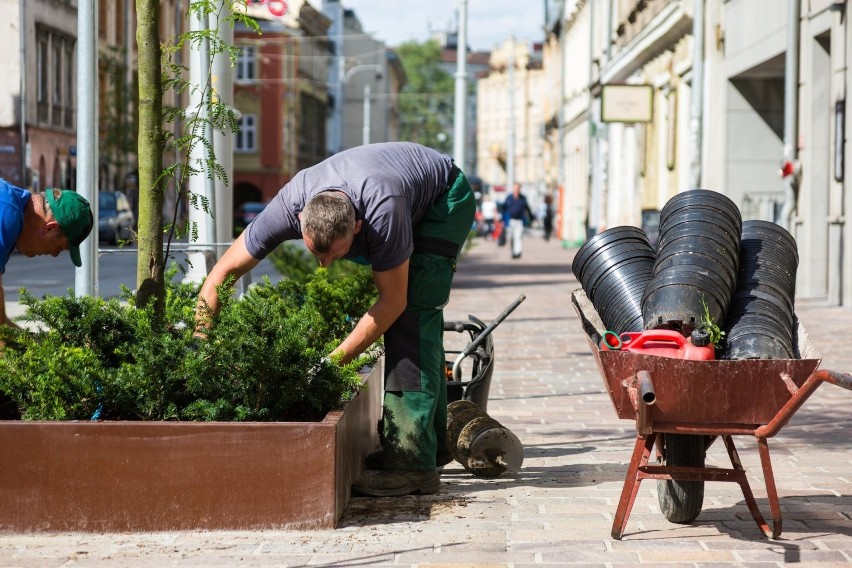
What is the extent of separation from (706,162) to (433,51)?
111 m

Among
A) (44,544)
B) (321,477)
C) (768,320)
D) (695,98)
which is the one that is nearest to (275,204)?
(321,477)

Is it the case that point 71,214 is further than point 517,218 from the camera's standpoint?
No

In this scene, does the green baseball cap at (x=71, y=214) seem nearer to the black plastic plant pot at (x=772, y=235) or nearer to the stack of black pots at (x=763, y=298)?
the stack of black pots at (x=763, y=298)

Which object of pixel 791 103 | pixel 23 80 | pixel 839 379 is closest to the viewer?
pixel 839 379

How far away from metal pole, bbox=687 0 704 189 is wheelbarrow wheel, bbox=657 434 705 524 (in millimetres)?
18042

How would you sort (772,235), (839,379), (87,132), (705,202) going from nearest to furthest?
1. (839,379)
2. (705,202)
3. (772,235)
4. (87,132)

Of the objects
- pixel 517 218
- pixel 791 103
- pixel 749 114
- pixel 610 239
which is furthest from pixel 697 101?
pixel 610 239

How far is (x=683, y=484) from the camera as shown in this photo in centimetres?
549

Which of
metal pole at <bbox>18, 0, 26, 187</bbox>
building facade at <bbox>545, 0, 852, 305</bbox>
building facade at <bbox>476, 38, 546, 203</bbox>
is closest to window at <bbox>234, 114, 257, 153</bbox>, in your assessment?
→ metal pole at <bbox>18, 0, 26, 187</bbox>

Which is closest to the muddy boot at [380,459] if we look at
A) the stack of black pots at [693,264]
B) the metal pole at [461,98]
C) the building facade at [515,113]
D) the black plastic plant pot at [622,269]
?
the black plastic plant pot at [622,269]

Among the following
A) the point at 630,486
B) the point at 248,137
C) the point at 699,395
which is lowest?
the point at 630,486

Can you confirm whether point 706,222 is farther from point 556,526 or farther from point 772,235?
point 556,526

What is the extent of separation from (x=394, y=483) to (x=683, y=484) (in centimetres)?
120

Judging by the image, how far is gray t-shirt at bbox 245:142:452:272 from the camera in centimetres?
552
